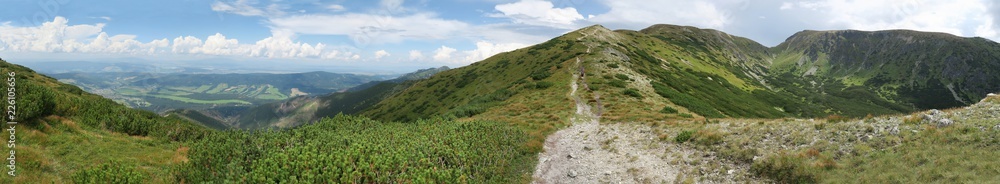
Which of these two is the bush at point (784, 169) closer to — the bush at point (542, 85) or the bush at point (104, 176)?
the bush at point (104, 176)

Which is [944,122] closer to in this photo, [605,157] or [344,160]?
[605,157]

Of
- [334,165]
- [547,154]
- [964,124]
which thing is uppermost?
[964,124]

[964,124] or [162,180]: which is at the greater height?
[964,124]

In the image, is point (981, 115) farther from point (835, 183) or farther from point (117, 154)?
point (117, 154)

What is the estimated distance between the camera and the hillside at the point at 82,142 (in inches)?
427

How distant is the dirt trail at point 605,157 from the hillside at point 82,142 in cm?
1408

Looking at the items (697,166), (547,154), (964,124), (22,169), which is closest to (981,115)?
(964,124)

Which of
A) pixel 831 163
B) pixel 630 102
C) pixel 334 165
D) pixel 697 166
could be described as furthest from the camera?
pixel 630 102

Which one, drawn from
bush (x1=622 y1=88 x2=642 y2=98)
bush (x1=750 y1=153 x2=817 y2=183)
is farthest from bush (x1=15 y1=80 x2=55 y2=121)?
bush (x1=622 y1=88 x2=642 y2=98)

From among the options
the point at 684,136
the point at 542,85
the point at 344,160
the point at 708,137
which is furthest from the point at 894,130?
the point at 542,85

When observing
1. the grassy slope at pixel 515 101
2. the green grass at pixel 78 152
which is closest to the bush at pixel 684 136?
the grassy slope at pixel 515 101

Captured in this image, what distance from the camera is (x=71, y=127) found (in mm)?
15234

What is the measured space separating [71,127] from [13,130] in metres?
2.49

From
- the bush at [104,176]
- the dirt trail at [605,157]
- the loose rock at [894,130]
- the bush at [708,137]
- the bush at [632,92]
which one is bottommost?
the dirt trail at [605,157]
